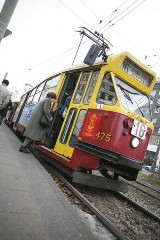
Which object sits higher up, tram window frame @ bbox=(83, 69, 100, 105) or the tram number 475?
tram window frame @ bbox=(83, 69, 100, 105)

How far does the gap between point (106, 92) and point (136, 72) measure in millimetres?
1160

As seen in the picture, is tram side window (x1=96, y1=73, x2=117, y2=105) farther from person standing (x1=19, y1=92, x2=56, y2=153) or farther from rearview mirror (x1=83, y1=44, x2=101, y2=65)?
person standing (x1=19, y1=92, x2=56, y2=153)

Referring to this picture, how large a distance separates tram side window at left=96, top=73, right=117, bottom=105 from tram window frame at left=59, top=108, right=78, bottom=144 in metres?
0.99

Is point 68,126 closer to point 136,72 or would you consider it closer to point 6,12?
point 136,72

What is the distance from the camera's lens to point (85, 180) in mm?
6012

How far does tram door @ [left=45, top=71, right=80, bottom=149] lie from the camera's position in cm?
813

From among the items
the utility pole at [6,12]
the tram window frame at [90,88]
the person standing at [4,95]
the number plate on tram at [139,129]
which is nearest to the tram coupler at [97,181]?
the number plate on tram at [139,129]

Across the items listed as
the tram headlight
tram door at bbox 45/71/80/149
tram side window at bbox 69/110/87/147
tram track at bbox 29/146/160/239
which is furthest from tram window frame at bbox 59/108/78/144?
the tram headlight

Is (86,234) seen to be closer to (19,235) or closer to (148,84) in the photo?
(19,235)

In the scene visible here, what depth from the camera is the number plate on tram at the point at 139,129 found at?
592 centimetres

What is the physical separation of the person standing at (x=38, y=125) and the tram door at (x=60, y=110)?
48 centimetres

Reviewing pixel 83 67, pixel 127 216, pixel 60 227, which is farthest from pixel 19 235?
pixel 83 67

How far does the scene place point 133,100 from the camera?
6.61 meters

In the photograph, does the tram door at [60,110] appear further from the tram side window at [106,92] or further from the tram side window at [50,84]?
the tram side window at [106,92]
